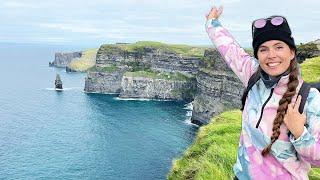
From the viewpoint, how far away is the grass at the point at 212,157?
10.7 metres

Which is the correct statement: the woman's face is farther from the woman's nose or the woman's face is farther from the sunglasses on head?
the sunglasses on head

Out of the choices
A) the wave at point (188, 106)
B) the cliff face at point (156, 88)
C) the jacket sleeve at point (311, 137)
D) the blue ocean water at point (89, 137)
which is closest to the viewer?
the jacket sleeve at point (311, 137)

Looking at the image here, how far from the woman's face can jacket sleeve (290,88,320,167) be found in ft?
1.72

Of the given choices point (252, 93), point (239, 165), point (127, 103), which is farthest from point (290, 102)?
point (127, 103)

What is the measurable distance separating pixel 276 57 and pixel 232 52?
3.63 feet

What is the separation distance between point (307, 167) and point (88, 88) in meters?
196

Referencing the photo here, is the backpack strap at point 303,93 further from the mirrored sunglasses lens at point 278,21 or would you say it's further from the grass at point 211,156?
the grass at point 211,156

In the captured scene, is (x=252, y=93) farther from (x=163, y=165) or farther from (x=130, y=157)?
(x=130, y=157)

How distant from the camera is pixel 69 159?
3442 inches

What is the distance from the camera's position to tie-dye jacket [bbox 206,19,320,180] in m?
5.19

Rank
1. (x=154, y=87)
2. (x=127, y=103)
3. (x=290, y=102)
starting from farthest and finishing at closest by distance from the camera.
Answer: (x=154, y=87)
(x=127, y=103)
(x=290, y=102)

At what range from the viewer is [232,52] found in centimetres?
667

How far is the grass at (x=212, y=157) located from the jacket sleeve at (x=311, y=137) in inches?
204

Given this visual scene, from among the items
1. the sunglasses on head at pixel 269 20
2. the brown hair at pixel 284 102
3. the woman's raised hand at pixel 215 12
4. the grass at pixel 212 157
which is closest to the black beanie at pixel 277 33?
the sunglasses on head at pixel 269 20
